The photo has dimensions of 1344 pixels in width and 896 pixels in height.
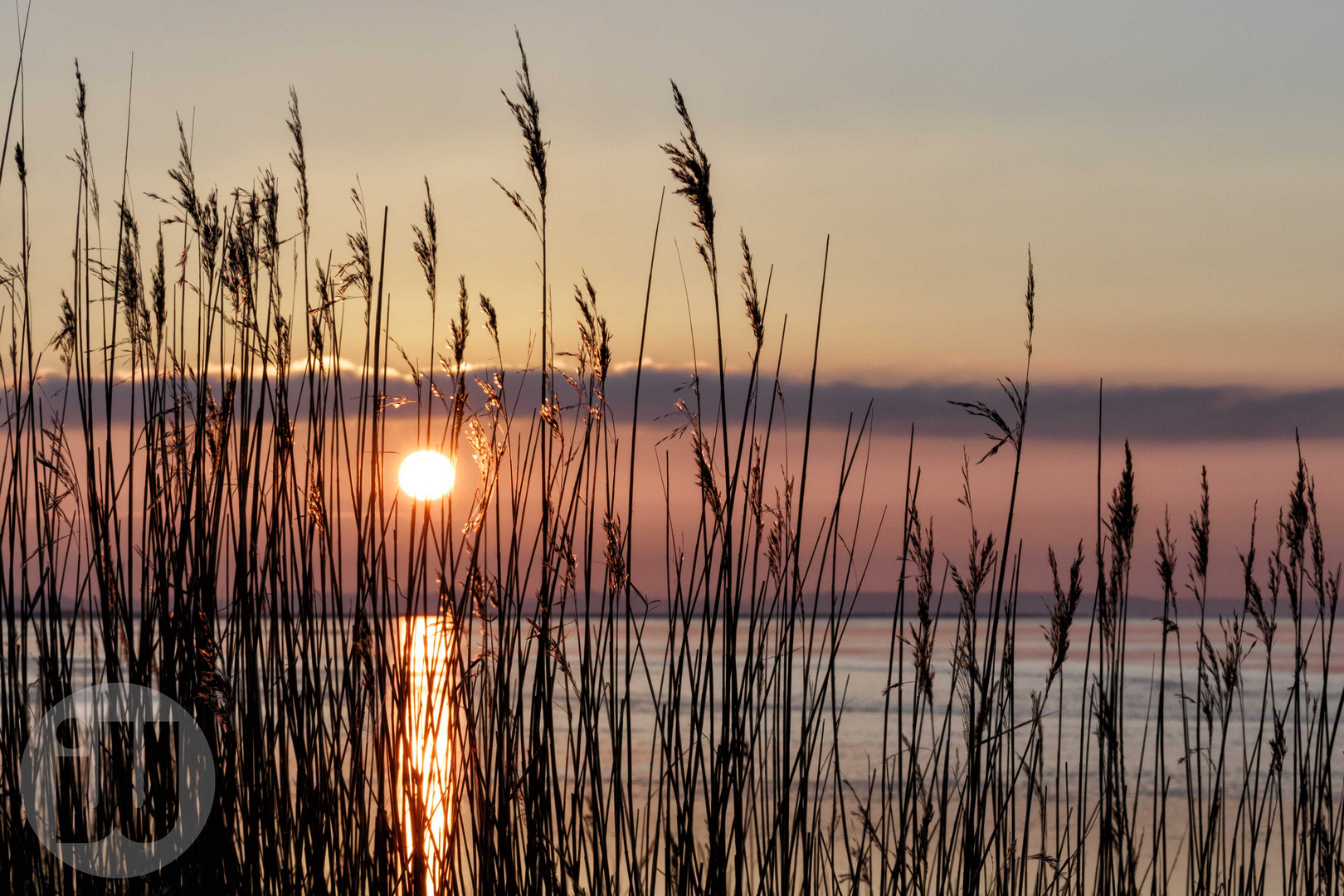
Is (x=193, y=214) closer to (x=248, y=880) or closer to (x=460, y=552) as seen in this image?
(x=460, y=552)

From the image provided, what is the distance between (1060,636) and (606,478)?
89 cm

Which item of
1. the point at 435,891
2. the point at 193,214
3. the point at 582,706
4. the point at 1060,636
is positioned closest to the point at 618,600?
the point at 582,706

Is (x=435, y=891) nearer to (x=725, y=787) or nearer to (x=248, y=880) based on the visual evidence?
(x=248, y=880)

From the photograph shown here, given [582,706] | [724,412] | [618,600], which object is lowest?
[582,706]

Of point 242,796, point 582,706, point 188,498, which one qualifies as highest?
point 188,498

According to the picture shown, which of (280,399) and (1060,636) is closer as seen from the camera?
(280,399)

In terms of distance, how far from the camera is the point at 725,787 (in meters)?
1.71

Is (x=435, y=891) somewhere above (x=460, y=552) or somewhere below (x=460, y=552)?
below

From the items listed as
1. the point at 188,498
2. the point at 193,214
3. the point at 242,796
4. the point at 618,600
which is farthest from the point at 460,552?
the point at 193,214

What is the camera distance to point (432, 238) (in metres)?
1.81

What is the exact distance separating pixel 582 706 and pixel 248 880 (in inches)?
25.0

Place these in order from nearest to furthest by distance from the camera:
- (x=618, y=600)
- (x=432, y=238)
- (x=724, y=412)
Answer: (x=724, y=412), (x=432, y=238), (x=618, y=600)

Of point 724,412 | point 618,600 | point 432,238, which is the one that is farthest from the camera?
point 618,600

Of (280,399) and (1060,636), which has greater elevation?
(280,399)
